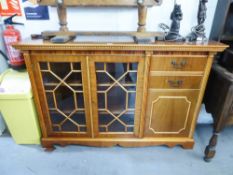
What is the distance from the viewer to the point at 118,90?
1338 millimetres

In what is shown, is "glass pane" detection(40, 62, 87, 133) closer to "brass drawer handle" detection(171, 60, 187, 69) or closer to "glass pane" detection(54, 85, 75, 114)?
"glass pane" detection(54, 85, 75, 114)

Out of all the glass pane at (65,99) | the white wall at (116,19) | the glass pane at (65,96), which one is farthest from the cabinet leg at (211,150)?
the glass pane at (65,99)

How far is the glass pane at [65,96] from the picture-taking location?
1260mm

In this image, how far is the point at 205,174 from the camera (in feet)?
4.45

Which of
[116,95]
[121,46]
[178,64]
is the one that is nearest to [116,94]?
[116,95]

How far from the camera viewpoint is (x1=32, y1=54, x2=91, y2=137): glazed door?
1232mm

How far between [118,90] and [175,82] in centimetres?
43

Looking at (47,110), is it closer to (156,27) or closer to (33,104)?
(33,104)

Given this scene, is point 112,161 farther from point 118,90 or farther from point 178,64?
point 178,64

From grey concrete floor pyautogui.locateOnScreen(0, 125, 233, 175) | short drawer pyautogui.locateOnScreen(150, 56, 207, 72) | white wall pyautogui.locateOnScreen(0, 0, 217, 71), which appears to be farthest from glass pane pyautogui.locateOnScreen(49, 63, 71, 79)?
grey concrete floor pyautogui.locateOnScreen(0, 125, 233, 175)

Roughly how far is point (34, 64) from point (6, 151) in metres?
0.90

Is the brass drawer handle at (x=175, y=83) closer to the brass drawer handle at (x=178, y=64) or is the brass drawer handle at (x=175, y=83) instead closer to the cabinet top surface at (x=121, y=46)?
the brass drawer handle at (x=178, y=64)

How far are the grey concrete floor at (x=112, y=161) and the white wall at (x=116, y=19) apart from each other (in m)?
1.06

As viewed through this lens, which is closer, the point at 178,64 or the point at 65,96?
the point at 178,64
